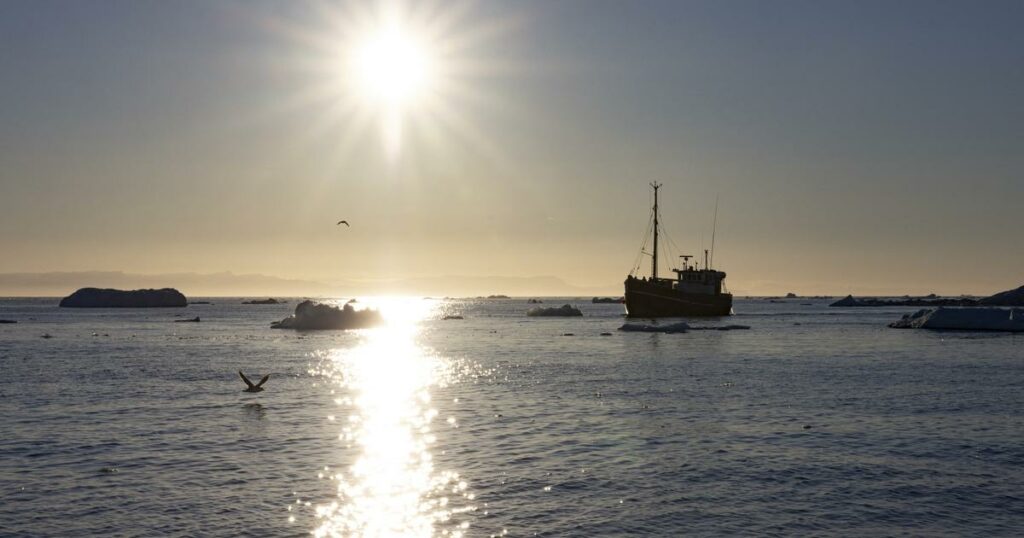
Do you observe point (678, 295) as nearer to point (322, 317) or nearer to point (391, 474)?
point (322, 317)

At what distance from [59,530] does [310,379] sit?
2852 centimetres

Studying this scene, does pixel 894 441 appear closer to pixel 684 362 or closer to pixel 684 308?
pixel 684 362

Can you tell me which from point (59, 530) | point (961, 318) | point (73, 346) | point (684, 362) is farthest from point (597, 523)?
point (961, 318)

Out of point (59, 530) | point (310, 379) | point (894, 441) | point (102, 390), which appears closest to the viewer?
point (59, 530)

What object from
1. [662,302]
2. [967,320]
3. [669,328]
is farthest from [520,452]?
[662,302]

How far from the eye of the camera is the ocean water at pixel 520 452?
593 inches

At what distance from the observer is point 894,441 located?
22.6m

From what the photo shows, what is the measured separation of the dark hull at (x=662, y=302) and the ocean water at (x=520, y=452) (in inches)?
2694

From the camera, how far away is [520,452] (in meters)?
21.3

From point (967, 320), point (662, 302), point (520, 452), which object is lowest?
point (520, 452)

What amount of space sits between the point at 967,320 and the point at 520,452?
84752 millimetres

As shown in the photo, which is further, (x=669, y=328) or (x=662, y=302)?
(x=662, y=302)

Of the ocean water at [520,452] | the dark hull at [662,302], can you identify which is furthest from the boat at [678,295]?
the ocean water at [520,452]

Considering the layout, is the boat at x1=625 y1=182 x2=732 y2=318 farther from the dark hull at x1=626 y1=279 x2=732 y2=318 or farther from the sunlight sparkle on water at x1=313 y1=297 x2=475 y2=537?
the sunlight sparkle on water at x1=313 y1=297 x2=475 y2=537
